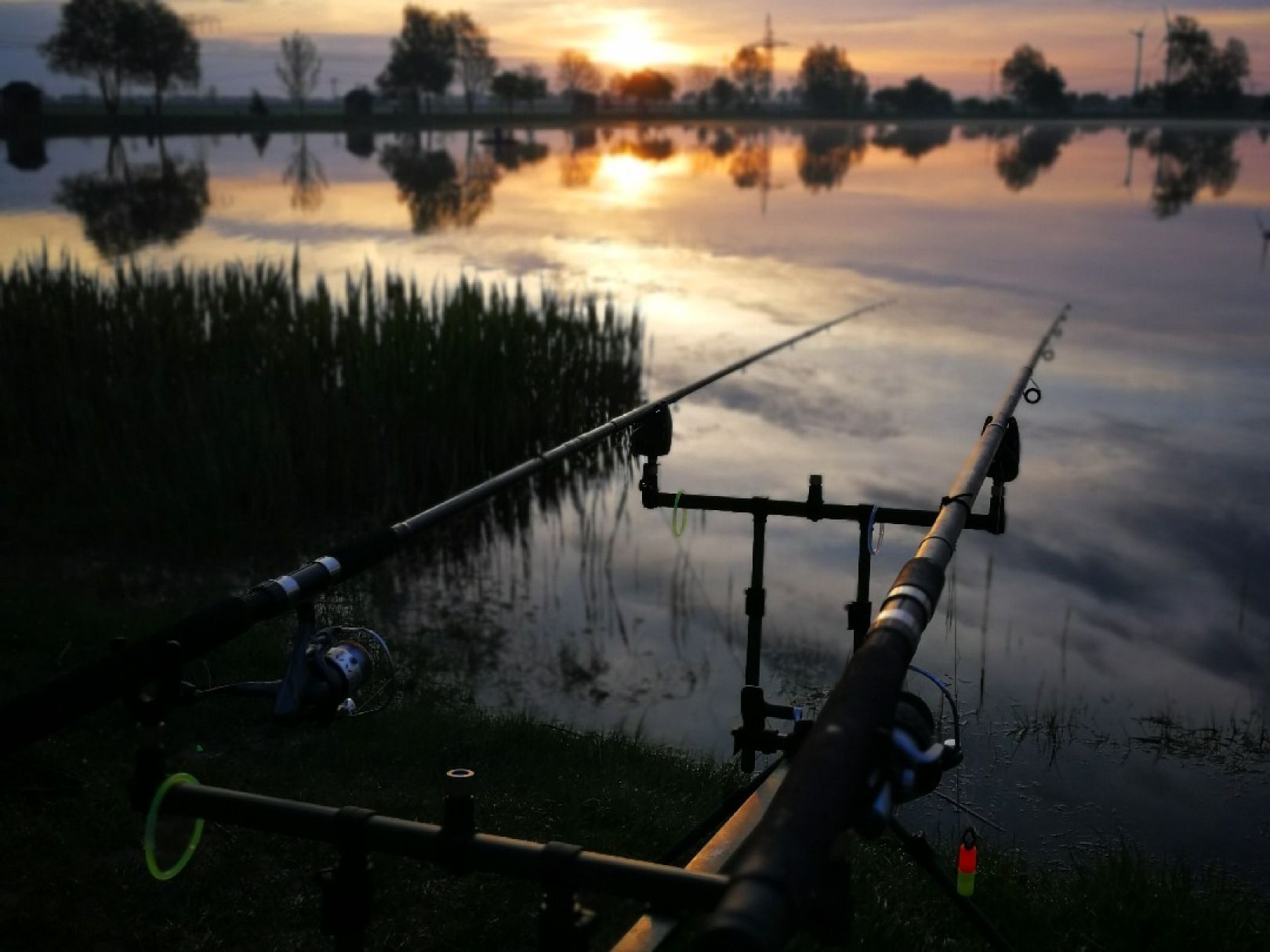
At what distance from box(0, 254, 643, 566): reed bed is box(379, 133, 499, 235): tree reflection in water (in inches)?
788

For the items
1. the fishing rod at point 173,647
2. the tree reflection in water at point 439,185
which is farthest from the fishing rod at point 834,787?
the tree reflection in water at point 439,185

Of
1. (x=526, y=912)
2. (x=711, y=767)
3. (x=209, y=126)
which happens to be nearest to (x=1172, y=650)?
(x=711, y=767)

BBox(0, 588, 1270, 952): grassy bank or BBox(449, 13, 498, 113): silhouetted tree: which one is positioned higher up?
BBox(449, 13, 498, 113): silhouetted tree

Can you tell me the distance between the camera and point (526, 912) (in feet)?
12.8

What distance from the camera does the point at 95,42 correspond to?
85312 mm

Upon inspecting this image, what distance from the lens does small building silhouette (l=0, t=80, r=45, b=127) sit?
68.8 metres

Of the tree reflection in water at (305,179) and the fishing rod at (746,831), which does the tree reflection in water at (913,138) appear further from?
the fishing rod at (746,831)

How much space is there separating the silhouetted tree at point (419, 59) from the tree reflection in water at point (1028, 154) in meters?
63.6

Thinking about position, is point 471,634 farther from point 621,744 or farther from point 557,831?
point 557,831

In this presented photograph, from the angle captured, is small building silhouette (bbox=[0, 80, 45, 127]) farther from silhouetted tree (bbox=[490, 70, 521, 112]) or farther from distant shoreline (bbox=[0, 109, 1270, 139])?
silhouetted tree (bbox=[490, 70, 521, 112])

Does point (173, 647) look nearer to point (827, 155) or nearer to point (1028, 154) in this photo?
point (827, 155)

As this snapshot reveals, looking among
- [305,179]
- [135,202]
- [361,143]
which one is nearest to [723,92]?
[361,143]

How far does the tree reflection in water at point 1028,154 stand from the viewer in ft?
182

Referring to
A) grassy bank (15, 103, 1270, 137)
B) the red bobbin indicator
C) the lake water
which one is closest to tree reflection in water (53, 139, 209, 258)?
the lake water
